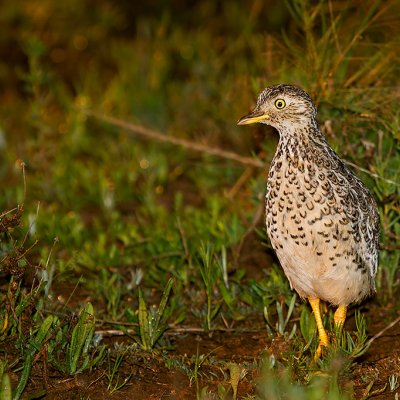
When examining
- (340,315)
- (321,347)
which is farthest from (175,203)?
(321,347)

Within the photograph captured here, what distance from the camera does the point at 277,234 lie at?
470cm

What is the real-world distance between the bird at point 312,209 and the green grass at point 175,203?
0.33 m

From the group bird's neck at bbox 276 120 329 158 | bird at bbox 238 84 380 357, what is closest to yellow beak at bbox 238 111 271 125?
bird at bbox 238 84 380 357

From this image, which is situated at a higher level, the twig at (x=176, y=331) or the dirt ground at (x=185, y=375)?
the dirt ground at (x=185, y=375)

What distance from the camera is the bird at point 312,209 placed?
4.57 m

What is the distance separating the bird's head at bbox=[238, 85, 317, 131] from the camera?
469 centimetres

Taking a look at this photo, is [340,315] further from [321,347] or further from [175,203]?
[175,203]

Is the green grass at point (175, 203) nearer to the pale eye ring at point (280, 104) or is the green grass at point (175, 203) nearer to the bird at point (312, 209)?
the bird at point (312, 209)

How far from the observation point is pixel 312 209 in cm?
454

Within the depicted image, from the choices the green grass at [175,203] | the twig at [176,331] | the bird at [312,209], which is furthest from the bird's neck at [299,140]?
the twig at [176,331]

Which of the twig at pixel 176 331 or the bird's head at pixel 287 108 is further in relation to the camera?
the twig at pixel 176 331

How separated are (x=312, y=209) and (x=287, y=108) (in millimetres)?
559

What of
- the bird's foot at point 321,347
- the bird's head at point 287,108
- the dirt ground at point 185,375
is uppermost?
the bird's head at point 287,108

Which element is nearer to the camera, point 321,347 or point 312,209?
point 312,209
